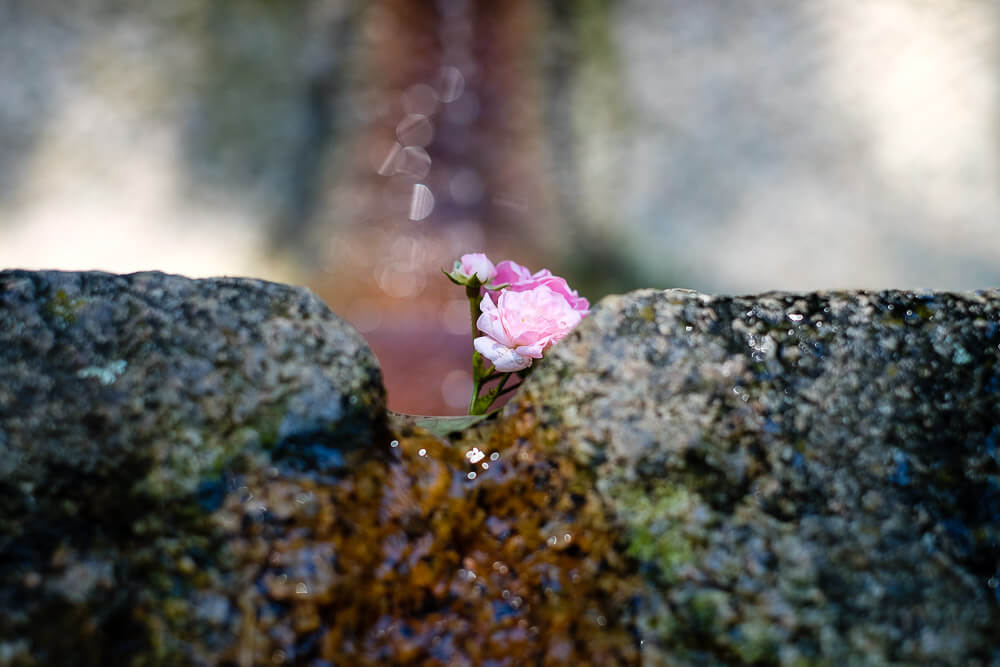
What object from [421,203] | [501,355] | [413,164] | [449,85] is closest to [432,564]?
[501,355]

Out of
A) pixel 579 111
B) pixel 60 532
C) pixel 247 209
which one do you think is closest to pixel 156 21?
pixel 247 209

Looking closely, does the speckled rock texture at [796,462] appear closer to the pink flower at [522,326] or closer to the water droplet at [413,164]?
the pink flower at [522,326]

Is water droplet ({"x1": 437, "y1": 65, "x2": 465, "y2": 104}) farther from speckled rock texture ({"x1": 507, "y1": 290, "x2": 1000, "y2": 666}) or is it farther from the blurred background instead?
speckled rock texture ({"x1": 507, "y1": 290, "x2": 1000, "y2": 666})

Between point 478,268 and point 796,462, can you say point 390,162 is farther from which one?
point 796,462

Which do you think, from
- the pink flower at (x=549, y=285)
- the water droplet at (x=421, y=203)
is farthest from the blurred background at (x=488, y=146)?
the pink flower at (x=549, y=285)

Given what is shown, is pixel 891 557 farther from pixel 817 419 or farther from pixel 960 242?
pixel 960 242

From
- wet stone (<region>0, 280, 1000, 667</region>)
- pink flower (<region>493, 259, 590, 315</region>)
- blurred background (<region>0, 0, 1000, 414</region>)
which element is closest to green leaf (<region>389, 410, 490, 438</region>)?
wet stone (<region>0, 280, 1000, 667</region>)
